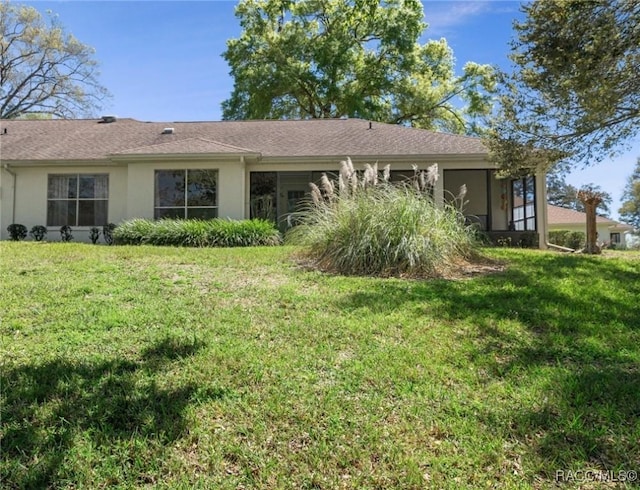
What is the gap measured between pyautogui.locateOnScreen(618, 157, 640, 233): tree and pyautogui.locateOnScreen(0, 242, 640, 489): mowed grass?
1785 inches

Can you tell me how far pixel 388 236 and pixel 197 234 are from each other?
246 inches

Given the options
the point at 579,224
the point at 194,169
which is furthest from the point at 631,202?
the point at 194,169

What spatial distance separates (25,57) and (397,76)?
24.6m

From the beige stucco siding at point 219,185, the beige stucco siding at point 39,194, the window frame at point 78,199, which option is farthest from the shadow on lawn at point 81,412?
the window frame at point 78,199

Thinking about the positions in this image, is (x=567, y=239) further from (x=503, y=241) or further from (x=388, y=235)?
(x=388, y=235)

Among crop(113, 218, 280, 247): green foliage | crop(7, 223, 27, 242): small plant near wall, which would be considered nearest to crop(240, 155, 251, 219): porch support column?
crop(113, 218, 280, 247): green foliage

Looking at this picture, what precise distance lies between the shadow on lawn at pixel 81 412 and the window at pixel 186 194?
34.8 feet

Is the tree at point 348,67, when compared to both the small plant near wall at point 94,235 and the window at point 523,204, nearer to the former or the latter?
the window at point 523,204

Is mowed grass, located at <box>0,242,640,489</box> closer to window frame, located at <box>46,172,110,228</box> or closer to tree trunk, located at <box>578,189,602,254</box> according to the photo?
Answer: tree trunk, located at <box>578,189,602,254</box>


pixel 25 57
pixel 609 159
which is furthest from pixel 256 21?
pixel 609 159

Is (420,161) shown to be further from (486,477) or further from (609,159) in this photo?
(486,477)

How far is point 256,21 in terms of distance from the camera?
27750 mm

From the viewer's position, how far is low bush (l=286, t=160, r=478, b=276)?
262 inches

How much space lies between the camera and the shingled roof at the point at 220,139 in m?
14.1
